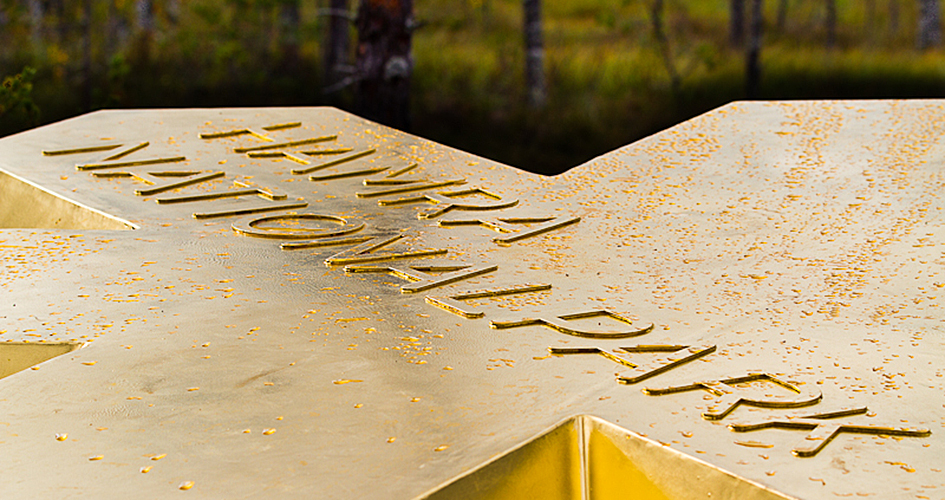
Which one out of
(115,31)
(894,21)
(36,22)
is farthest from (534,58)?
(894,21)

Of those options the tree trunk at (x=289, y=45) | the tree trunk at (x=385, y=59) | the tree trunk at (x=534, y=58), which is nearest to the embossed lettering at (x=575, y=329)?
the tree trunk at (x=385, y=59)

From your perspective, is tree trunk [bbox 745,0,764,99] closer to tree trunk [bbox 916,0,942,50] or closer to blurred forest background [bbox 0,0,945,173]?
blurred forest background [bbox 0,0,945,173]

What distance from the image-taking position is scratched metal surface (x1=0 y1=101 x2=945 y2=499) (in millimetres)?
1403

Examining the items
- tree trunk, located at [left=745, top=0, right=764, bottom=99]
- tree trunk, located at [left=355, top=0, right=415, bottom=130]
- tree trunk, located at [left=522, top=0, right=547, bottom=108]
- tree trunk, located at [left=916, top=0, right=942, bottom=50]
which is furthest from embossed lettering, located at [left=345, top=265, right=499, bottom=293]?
tree trunk, located at [left=916, top=0, right=942, bottom=50]

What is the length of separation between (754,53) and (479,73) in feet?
8.89

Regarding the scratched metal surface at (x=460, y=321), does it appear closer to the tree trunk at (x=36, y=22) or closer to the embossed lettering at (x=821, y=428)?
the embossed lettering at (x=821, y=428)

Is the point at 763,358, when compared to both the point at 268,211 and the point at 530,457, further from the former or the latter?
the point at 268,211

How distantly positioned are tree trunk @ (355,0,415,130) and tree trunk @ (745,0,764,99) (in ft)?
14.4

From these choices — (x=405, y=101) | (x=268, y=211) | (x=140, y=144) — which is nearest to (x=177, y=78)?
(x=405, y=101)

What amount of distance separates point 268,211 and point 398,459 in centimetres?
148

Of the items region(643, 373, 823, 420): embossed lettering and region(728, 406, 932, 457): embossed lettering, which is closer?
region(728, 406, 932, 457): embossed lettering

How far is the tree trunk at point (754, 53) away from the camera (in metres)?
8.77

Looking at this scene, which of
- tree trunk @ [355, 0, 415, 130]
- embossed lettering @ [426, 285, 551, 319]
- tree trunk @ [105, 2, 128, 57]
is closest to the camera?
embossed lettering @ [426, 285, 551, 319]

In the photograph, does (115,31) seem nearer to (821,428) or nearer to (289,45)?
(289,45)
